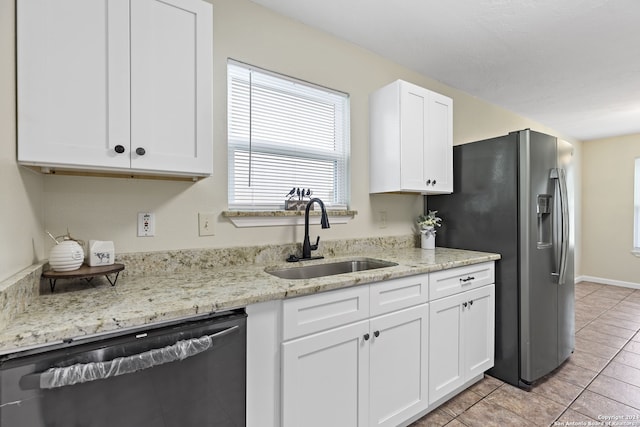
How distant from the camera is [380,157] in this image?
2.36 m

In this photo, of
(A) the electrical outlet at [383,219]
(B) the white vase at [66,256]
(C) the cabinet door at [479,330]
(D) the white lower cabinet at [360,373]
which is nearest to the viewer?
(B) the white vase at [66,256]

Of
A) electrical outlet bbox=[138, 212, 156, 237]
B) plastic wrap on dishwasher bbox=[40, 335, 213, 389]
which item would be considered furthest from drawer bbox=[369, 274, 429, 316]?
electrical outlet bbox=[138, 212, 156, 237]

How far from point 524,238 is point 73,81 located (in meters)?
2.56

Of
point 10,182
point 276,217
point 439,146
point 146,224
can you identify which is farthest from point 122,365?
point 439,146

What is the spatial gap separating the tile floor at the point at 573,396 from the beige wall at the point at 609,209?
8.88ft

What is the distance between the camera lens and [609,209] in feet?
16.9

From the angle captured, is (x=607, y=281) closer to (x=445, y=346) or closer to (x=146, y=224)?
(x=445, y=346)

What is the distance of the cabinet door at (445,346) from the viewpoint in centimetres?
182

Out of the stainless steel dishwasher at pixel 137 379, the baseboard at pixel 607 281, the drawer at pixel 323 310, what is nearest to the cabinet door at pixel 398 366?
the drawer at pixel 323 310

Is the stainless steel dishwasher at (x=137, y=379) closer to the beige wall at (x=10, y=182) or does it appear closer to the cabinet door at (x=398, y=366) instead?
the beige wall at (x=10, y=182)

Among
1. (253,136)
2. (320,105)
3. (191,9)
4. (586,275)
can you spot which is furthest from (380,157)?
(586,275)

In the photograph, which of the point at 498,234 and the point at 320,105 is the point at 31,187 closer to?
the point at 320,105

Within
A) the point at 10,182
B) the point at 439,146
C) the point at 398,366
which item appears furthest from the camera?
the point at 439,146

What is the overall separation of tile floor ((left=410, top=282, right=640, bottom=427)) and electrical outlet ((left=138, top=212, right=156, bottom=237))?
5.82 feet
